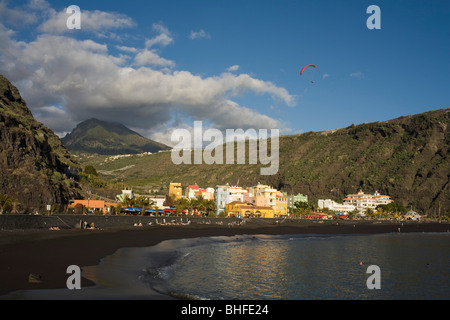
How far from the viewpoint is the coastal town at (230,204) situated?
7938 cm

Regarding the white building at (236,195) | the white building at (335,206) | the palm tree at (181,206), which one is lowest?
the white building at (335,206)

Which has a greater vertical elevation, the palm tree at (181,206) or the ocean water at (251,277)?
the palm tree at (181,206)

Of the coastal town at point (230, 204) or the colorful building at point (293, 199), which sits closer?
the coastal town at point (230, 204)

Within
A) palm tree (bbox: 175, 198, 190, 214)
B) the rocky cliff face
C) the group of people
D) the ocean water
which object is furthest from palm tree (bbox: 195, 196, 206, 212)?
the ocean water

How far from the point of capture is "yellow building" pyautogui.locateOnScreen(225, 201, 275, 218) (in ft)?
368

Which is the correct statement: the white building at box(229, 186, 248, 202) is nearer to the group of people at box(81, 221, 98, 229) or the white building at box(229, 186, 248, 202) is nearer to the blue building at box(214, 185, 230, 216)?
the blue building at box(214, 185, 230, 216)

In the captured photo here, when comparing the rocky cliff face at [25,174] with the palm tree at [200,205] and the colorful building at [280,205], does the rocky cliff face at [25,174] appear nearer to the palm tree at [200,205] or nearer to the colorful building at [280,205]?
the palm tree at [200,205]

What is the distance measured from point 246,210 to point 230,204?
268 inches

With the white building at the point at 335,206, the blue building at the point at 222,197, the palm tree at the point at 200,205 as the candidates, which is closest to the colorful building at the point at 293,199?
the white building at the point at 335,206

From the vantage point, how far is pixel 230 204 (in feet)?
385
